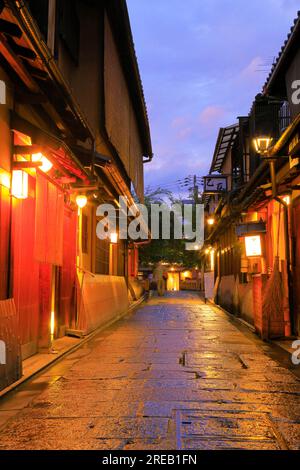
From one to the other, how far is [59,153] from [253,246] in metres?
8.87

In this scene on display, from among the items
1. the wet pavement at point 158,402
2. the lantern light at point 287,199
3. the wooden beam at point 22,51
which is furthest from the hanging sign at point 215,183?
the wooden beam at point 22,51

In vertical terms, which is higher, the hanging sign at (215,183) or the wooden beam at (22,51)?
the hanging sign at (215,183)

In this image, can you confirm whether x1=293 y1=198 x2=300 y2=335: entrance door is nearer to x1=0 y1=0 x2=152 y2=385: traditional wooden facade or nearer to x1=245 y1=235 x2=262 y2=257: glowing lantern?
x1=245 y1=235 x2=262 y2=257: glowing lantern

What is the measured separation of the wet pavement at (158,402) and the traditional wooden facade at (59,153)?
1.37m

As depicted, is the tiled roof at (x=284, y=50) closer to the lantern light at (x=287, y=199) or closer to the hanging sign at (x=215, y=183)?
the lantern light at (x=287, y=199)

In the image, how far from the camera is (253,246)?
17.2 metres

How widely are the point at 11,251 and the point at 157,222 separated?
42.2 m

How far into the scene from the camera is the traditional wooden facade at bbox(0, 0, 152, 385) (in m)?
9.05

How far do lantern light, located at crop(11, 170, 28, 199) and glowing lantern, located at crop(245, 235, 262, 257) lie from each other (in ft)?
32.6

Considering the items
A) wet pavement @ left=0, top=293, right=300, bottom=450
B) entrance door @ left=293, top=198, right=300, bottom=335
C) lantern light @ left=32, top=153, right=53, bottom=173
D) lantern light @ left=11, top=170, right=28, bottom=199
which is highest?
lantern light @ left=32, top=153, right=53, bottom=173

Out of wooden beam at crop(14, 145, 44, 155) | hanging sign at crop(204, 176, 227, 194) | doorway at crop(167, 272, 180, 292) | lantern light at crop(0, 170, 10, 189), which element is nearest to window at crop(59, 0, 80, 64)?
wooden beam at crop(14, 145, 44, 155)

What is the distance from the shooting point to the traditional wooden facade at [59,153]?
29.7 feet

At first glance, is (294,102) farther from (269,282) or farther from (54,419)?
(54,419)
